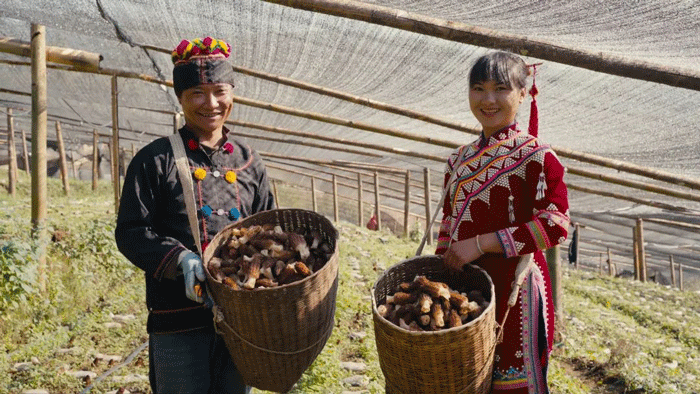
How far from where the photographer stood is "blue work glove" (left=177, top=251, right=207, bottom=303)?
84.1 inches

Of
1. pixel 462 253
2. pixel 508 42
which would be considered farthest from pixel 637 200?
pixel 462 253

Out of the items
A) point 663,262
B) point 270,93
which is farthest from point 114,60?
point 663,262

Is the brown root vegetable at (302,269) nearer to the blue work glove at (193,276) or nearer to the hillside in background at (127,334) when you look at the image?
the blue work glove at (193,276)

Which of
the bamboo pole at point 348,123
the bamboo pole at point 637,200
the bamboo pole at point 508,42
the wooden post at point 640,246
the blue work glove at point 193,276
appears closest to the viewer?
the blue work glove at point 193,276

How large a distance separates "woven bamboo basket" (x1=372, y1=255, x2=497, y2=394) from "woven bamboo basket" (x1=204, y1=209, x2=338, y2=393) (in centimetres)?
23

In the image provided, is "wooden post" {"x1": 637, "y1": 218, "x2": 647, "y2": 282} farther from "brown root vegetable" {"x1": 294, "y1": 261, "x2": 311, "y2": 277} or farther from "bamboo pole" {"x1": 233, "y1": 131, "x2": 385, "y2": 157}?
"brown root vegetable" {"x1": 294, "y1": 261, "x2": 311, "y2": 277}

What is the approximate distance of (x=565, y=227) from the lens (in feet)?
7.14

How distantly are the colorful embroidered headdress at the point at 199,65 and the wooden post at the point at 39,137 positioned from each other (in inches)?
157

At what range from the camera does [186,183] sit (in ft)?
7.65

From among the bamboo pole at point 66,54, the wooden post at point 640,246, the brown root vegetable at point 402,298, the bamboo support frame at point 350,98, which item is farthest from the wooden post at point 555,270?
the wooden post at point 640,246

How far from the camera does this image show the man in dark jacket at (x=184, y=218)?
228cm

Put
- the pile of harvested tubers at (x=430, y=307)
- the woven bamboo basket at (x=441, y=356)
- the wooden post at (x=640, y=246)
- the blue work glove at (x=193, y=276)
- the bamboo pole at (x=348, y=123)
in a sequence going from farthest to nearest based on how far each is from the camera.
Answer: the wooden post at (x=640, y=246), the bamboo pole at (x=348, y=123), the blue work glove at (x=193, y=276), the pile of harvested tubers at (x=430, y=307), the woven bamboo basket at (x=441, y=356)

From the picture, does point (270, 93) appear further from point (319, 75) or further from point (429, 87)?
point (429, 87)

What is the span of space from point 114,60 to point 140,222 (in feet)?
20.2
